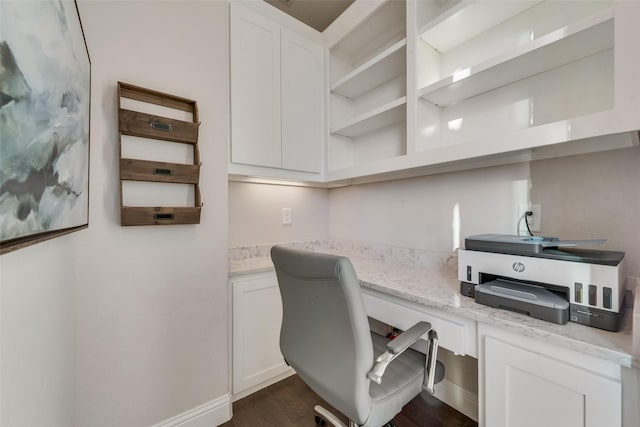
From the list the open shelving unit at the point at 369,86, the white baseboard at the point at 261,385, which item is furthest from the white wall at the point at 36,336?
the open shelving unit at the point at 369,86

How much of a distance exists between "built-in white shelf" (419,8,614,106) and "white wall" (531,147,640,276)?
44 cm

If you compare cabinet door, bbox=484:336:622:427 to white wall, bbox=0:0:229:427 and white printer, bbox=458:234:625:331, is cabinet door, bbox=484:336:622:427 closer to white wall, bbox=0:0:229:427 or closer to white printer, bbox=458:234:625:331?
white printer, bbox=458:234:625:331

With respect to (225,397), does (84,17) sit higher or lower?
higher

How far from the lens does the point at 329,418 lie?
132cm

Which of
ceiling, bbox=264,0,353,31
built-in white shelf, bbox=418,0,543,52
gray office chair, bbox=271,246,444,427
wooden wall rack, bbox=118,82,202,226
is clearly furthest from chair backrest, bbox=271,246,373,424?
ceiling, bbox=264,0,353,31

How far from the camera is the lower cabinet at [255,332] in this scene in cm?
160

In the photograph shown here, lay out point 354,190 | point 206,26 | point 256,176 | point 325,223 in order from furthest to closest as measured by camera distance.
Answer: point 325,223
point 354,190
point 256,176
point 206,26

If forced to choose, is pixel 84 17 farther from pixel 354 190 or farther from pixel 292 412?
pixel 292 412

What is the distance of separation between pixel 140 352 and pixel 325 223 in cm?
164

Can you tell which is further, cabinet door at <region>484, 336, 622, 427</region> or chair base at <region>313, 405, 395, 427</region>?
chair base at <region>313, 405, 395, 427</region>

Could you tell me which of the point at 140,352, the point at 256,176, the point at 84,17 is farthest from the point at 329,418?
the point at 84,17

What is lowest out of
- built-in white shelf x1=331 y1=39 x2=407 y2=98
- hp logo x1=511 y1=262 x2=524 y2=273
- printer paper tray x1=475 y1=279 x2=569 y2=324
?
printer paper tray x1=475 y1=279 x2=569 y2=324

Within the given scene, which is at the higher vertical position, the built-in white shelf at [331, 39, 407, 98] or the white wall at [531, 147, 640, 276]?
the built-in white shelf at [331, 39, 407, 98]

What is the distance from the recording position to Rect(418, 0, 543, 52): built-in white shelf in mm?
1214
